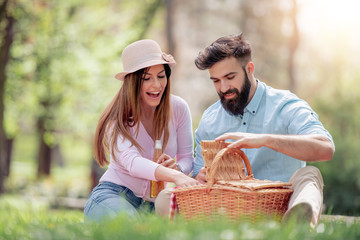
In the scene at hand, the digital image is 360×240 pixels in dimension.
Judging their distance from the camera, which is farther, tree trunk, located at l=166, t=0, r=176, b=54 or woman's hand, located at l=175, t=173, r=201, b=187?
tree trunk, located at l=166, t=0, r=176, b=54

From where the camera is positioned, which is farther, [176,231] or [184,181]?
[184,181]

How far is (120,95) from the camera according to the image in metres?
4.39

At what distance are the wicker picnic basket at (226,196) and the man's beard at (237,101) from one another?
818 millimetres

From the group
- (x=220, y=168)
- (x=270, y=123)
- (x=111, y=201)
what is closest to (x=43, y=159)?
(x=111, y=201)

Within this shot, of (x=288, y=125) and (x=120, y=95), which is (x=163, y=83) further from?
(x=288, y=125)

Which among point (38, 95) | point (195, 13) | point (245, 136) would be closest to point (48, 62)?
point (38, 95)

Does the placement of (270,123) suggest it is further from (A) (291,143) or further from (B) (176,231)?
(B) (176,231)

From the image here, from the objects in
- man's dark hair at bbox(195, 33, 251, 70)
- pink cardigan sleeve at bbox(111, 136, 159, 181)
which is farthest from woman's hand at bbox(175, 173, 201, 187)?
man's dark hair at bbox(195, 33, 251, 70)

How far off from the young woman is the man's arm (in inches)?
36.8

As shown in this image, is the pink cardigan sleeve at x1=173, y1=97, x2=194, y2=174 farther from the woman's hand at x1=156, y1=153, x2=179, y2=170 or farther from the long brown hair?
the woman's hand at x1=156, y1=153, x2=179, y2=170

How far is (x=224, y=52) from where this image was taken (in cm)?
429

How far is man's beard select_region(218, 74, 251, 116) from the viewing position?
429 centimetres

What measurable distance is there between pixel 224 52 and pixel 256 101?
1.66 feet

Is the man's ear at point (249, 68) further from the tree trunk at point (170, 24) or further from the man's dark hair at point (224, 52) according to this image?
the tree trunk at point (170, 24)
